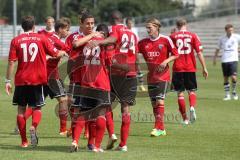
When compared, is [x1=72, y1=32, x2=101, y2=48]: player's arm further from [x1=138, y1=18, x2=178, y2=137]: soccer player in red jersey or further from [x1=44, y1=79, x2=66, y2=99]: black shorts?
[x1=138, y1=18, x2=178, y2=137]: soccer player in red jersey

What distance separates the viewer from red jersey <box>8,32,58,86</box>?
39.5 ft

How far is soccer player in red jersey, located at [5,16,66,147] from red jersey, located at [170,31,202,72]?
4.91 m

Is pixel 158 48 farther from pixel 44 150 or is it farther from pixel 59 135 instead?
pixel 44 150

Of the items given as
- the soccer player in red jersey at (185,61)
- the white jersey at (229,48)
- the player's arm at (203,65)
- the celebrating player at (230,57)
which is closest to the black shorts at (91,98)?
the player's arm at (203,65)

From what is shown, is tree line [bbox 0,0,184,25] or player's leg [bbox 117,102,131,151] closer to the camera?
player's leg [bbox 117,102,131,151]

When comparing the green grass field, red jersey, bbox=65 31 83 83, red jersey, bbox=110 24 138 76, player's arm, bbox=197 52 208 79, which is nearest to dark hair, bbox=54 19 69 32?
red jersey, bbox=110 24 138 76

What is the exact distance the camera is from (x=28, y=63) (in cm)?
1209

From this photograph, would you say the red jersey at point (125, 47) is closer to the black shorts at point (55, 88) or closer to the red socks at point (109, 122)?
the red socks at point (109, 122)

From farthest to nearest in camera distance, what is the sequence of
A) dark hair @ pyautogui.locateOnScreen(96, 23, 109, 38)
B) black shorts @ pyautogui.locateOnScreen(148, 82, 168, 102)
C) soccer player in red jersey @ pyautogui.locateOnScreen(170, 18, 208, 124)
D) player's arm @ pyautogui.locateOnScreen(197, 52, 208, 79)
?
soccer player in red jersey @ pyautogui.locateOnScreen(170, 18, 208, 124), player's arm @ pyautogui.locateOnScreen(197, 52, 208, 79), black shorts @ pyautogui.locateOnScreen(148, 82, 168, 102), dark hair @ pyautogui.locateOnScreen(96, 23, 109, 38)

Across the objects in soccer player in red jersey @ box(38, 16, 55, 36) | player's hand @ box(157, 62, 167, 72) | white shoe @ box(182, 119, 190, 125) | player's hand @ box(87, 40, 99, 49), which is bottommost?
white shoe @ box(182, 119, 190, 125)

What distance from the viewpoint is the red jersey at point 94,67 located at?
11.3 meters

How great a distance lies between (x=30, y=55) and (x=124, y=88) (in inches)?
63.7

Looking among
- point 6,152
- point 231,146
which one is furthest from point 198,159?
point 6,152

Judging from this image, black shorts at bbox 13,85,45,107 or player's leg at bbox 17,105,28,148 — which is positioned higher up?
black shorts at bbox 13,85,45,107
